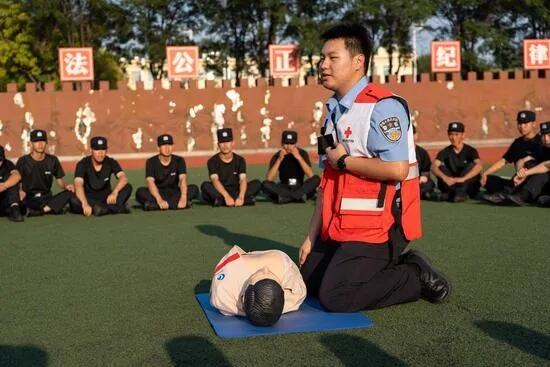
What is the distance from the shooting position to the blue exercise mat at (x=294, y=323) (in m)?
4.18

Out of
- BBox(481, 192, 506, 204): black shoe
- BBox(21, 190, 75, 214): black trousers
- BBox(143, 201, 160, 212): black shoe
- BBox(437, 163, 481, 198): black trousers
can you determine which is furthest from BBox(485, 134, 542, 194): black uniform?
BBox(21, 190, 75, 214): black trousers

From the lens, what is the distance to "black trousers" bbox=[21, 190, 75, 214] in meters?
10.2

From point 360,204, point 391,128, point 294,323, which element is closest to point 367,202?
point 360,204

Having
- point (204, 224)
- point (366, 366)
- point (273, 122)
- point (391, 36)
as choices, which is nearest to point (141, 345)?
point (366, 366)

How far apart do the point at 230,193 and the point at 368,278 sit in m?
6.33

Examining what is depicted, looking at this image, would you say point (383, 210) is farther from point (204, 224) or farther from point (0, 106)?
point (0, 106)

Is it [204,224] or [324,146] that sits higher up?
[324,146]

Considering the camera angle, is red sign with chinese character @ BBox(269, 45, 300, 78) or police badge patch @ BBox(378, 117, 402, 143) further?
red sign with chinese character @ BBox(269, 45, 300, 78)

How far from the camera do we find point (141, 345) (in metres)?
4.04

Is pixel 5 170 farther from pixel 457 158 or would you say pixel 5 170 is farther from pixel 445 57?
pixel 445 57

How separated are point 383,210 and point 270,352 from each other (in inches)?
47.7

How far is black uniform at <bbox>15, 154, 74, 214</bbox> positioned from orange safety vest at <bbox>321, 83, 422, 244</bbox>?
6.30 m

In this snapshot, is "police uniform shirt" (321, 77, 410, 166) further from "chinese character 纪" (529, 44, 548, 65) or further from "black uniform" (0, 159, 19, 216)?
"chinese character 纪" (529, 44, 548, 65)

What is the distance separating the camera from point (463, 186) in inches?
415
